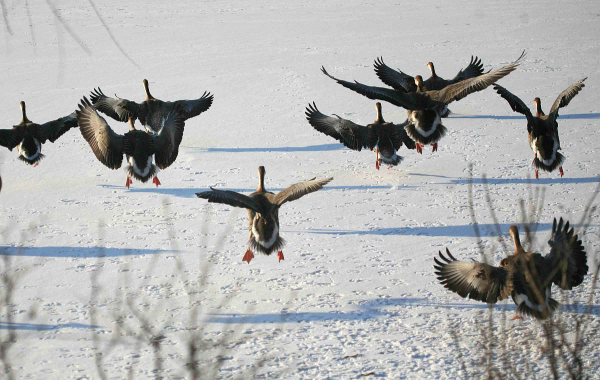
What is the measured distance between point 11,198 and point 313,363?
5.22 metres

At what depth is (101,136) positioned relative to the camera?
8.80 meters

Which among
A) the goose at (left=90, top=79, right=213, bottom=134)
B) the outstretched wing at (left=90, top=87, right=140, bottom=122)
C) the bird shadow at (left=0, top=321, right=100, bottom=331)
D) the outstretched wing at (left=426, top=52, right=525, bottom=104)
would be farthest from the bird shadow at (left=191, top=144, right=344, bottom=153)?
the bird shadow at (left=0, top=321, right=100, bottom=331)

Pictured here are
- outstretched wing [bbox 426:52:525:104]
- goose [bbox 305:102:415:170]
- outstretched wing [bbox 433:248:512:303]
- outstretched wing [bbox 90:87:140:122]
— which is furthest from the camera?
outstretched wing [bbox 90:87:140:122]

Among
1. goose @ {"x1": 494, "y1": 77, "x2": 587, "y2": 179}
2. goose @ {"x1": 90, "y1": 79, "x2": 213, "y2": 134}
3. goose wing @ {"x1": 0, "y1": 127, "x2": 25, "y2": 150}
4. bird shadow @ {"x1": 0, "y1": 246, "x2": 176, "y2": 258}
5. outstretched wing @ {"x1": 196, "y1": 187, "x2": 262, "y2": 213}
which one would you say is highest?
goose @ {"x1": 90, "y1": 79, "x2": 213, "y2": 134}

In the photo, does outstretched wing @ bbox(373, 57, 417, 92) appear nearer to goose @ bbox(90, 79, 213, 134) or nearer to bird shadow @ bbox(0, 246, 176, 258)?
goose @ bbox(90, 79, 213, 134)

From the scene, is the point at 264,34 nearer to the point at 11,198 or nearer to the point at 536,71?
the point at 536,71

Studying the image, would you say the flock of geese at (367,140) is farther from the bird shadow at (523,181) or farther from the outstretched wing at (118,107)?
the bird shadow at (523,181)

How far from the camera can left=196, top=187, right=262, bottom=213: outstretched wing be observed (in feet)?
22.3

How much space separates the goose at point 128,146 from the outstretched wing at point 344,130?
189 centimetres

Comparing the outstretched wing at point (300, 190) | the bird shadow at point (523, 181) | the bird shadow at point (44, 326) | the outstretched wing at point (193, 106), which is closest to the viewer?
the bird shadow at point (44, 326)

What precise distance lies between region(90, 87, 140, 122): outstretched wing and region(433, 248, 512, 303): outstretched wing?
5980mm

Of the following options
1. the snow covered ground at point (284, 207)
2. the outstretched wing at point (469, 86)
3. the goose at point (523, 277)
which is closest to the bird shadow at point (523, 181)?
the snow covered ground at point (284, 207)

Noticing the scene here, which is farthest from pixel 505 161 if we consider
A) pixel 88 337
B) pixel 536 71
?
pixel 88 337

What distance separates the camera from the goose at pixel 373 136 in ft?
30.8
